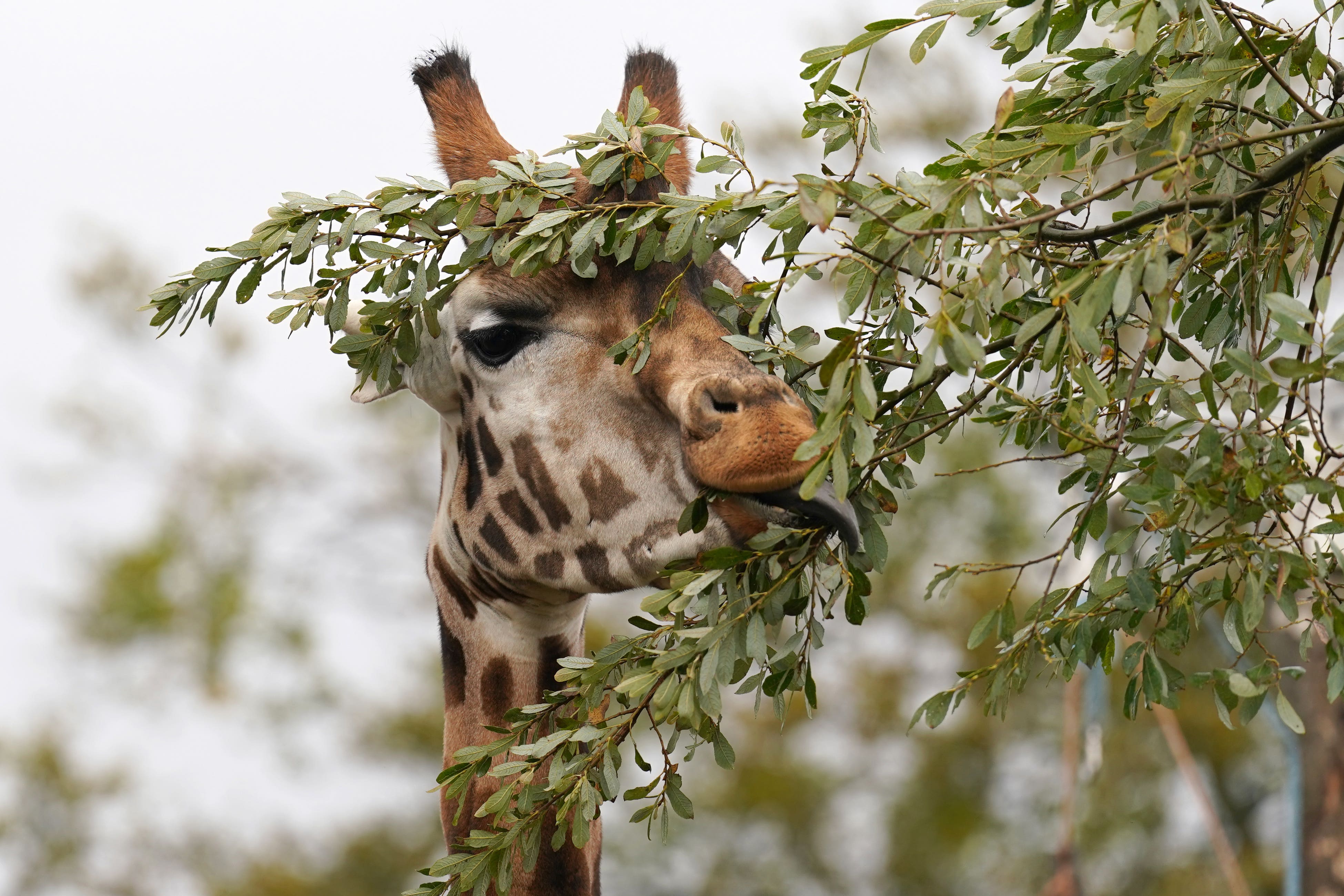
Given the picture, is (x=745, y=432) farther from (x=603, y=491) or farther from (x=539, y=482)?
(x=539, y=482)

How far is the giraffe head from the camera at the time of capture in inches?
95.9

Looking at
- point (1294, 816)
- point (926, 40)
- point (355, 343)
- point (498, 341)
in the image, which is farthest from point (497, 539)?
point (1294, 816)

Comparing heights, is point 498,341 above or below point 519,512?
above

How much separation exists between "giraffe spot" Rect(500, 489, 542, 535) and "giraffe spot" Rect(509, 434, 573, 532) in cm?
3

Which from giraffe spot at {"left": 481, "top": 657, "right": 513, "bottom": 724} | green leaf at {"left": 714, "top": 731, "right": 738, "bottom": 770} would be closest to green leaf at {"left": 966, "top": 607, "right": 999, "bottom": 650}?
green leaf at {"left": 714, "top": 731, "right": 738, "bottom": 770}

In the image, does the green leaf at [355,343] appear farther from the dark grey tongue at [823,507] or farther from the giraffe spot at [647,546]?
the dark grey tongue at [823,507]

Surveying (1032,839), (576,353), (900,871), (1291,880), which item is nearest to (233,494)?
(900,871)

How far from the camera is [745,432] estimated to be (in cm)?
239

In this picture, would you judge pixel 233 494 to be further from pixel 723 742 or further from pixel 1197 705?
pixel 723 742

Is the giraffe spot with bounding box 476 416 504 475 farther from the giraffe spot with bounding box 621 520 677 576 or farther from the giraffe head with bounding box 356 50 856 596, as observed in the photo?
the giraffe spot with bounding box 621 520 677 576

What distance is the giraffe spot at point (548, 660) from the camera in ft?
10.1

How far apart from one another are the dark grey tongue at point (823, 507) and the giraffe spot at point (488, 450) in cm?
72

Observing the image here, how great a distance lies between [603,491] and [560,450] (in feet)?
0.43

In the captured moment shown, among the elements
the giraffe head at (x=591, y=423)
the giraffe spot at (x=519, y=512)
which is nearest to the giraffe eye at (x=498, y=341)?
the giraffe head at (x=591, y=423)
